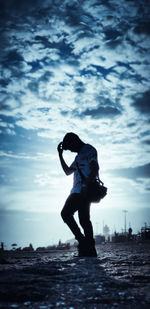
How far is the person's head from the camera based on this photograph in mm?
4672

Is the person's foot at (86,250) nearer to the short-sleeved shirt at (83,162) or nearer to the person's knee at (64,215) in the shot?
the person's knee at (64,215)

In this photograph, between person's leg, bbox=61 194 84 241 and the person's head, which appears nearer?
person's leg, bbox=61 194 84 241

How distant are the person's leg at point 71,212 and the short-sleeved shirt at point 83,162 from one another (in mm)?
150

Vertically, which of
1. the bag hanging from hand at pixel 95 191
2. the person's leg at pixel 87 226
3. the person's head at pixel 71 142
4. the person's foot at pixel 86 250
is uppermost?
the person's head at pixel 71 142

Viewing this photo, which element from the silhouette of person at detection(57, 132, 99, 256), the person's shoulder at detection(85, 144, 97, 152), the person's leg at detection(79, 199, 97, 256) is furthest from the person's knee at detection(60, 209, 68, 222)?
the person's shoulder at detection(85, 144, 97, 152)

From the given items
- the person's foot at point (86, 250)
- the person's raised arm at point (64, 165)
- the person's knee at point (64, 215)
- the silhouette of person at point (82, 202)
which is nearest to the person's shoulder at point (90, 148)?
the silhouette of person at point (82, 202)

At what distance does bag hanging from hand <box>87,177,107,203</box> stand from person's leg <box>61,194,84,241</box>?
0.96 feet

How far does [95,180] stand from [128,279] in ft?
7.20

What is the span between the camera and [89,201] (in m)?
3.99

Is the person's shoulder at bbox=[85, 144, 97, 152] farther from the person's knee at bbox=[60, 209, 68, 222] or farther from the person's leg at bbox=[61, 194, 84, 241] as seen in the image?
the person's knee at bbox=[60, 209, 68, 222]

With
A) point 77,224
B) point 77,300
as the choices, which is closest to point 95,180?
point 77,224

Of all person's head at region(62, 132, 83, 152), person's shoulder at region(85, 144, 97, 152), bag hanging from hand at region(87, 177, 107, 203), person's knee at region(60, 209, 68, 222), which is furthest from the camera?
person's head at region(62, 132, 83, 152)

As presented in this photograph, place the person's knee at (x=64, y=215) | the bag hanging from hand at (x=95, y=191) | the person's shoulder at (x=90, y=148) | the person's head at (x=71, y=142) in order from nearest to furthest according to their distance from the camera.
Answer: the bag hanging from hand at (x=95, y=191) → the person's knee at (x=64, y=215) → the person's shoulder at (x=90, y=148) → the person's head at (x=71, y=142)

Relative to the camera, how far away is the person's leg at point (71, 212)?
405 centimetres
